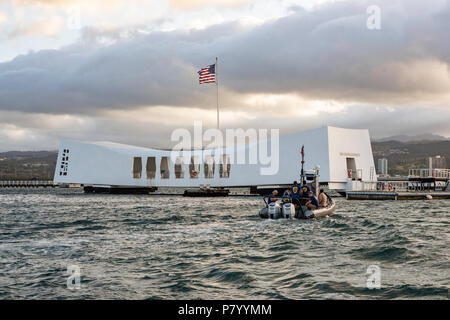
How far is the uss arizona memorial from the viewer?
4912 cm

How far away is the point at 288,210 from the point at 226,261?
1019 centimetres

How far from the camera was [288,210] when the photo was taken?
844 inches

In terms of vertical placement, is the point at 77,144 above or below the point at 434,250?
above

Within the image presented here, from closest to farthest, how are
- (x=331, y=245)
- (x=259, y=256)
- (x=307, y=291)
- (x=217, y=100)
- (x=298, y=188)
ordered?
(x=307, y=291)
(x=259, y=256)
(x=331, y=245)
(x=298, y=188)
(x=217, y=100)

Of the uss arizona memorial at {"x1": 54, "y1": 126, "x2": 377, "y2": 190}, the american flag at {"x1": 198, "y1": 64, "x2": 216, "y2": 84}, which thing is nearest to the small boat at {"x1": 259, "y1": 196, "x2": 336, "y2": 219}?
the uss arizona memorial at {"x1": 54, "y1": 126, "x2": 377, "y2": 190}

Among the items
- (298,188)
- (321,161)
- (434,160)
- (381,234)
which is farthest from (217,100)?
(381,234)

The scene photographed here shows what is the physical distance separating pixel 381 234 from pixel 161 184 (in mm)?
48747

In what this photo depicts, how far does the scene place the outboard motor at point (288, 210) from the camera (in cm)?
2144

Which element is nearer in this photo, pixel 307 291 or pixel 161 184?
pixel 307 291

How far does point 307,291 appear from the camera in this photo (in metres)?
8.77

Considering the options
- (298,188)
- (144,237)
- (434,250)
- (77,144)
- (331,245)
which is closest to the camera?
(434,250)

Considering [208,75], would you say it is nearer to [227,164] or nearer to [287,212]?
[227,164]

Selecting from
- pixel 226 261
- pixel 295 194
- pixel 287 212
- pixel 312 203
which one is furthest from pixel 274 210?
pixel 226 261

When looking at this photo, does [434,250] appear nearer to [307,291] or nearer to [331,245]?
[331,245]
